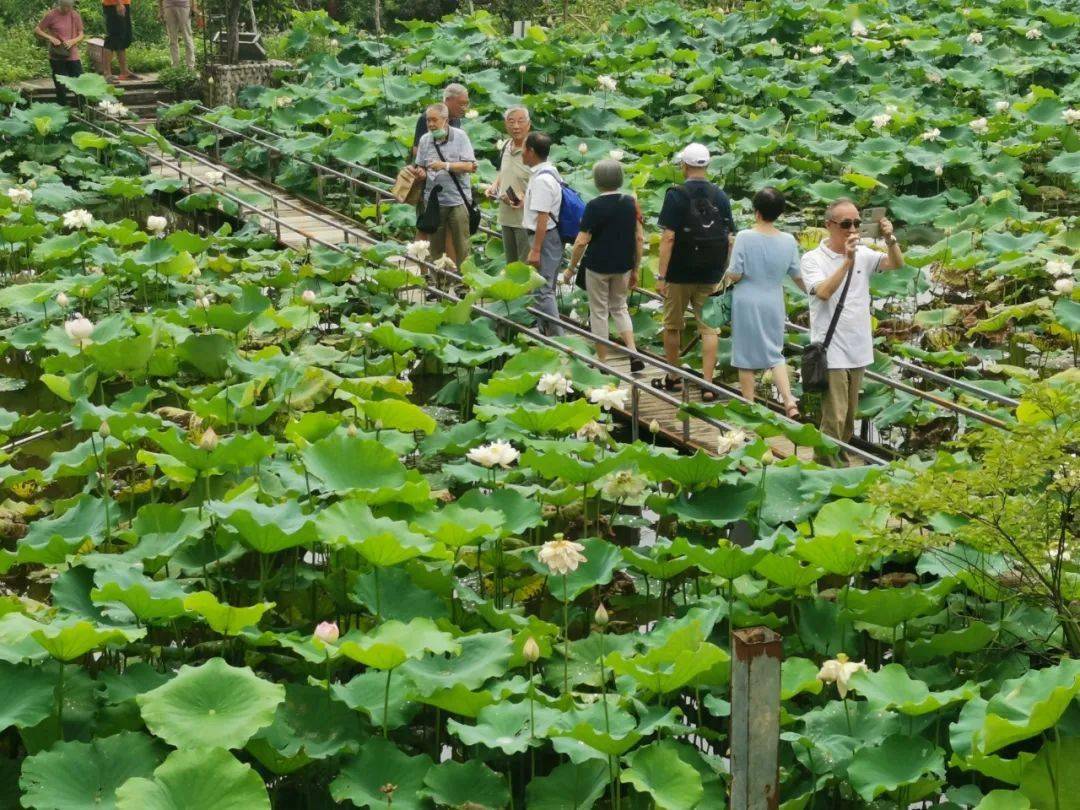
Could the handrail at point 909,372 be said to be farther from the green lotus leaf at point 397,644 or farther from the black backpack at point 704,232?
the green lotus leaf at point 397,644

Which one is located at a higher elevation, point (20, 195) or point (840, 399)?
point (840, 399)

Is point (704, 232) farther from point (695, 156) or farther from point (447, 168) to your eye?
point (447, 168)

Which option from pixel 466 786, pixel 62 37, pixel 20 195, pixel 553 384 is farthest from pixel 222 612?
pixel 62 37

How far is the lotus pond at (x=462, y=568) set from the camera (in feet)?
14.8

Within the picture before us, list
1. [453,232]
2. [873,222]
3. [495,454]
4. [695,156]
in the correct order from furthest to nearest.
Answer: [453,232] → [695,156] → [873,222] → [495,454]

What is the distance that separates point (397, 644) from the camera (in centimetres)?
470

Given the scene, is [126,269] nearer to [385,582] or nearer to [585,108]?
[385,582]

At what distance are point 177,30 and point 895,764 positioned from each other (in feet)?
43.0

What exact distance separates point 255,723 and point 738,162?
9.22 m

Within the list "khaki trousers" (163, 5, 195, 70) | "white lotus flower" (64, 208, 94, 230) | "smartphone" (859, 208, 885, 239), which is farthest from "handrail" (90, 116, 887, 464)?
"khaki trousers" (163, 5, 195, 70)

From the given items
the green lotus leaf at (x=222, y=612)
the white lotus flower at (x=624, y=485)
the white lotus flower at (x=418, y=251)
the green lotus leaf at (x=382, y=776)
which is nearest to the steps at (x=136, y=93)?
the white lotus flower at (x=418, y=251)

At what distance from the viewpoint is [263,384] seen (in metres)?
7.32

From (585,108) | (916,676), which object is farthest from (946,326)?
(585,108)

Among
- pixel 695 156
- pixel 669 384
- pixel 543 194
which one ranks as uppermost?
pixel 695 156
